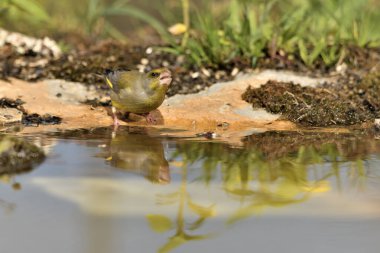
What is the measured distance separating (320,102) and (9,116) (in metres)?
2.60

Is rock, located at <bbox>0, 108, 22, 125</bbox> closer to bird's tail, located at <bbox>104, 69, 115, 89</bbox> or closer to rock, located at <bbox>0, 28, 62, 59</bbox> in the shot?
bird's tail, located at <bbox>104, 69, 115, 89</bbox>

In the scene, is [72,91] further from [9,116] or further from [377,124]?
[377,124]

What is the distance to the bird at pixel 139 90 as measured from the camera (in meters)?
5.75

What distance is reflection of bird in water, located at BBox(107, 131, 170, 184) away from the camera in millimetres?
4243

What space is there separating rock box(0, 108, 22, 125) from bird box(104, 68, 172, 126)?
0.77 m

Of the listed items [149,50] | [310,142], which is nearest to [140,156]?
[310,142]

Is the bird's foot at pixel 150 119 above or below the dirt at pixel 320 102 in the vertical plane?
below

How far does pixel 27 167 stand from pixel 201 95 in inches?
104

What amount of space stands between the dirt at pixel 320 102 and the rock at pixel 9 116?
1954 mm

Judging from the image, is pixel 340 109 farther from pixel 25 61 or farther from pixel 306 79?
pixel 25 61

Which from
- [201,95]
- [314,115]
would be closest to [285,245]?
[314,115]

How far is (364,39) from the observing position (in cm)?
769

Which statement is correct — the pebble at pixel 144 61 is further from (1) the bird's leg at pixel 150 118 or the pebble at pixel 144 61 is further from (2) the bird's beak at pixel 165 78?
(2) the bird's beak at pixel 165 78

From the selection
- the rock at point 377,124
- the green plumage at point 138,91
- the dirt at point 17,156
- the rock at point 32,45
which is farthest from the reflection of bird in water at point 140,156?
the rock at point 32,45
